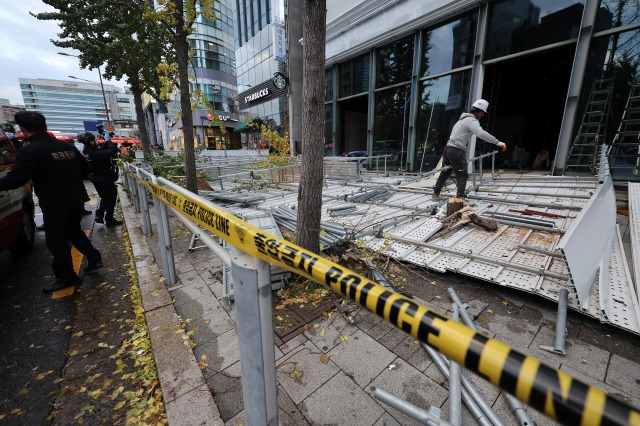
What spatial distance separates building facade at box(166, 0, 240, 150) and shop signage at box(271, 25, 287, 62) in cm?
1768

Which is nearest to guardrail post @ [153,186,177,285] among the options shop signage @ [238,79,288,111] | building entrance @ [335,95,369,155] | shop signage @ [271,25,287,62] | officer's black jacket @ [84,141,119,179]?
officer's black jacket @ [84,141,119,179]

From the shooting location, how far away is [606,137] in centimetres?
740

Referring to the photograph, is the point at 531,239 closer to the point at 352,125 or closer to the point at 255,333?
the point at 255,333

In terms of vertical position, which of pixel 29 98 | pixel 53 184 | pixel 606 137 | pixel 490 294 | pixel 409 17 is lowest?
pixel 490 294

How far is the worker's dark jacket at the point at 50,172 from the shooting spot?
320 centimetres

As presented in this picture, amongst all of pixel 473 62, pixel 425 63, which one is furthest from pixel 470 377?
pixel 425 63

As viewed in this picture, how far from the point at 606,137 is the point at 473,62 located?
4.39m

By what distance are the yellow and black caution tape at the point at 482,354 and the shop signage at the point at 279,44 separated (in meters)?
22.5

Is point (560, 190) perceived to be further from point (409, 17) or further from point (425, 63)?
point (409, 17)

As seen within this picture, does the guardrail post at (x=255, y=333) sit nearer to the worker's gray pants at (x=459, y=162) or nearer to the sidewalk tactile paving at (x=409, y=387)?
the sidewalk tactile paving at (x=409, y=387)

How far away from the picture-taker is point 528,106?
43.5ft

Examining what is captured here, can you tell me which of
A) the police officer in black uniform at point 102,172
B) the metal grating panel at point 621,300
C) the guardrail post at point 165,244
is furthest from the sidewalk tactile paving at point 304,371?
the police officer in black uniform at point 102,172

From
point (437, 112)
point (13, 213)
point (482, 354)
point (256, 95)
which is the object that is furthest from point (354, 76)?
point (256, 95)

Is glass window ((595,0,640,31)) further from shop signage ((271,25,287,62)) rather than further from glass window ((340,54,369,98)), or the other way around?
shop signage ((271,25,287,62))
